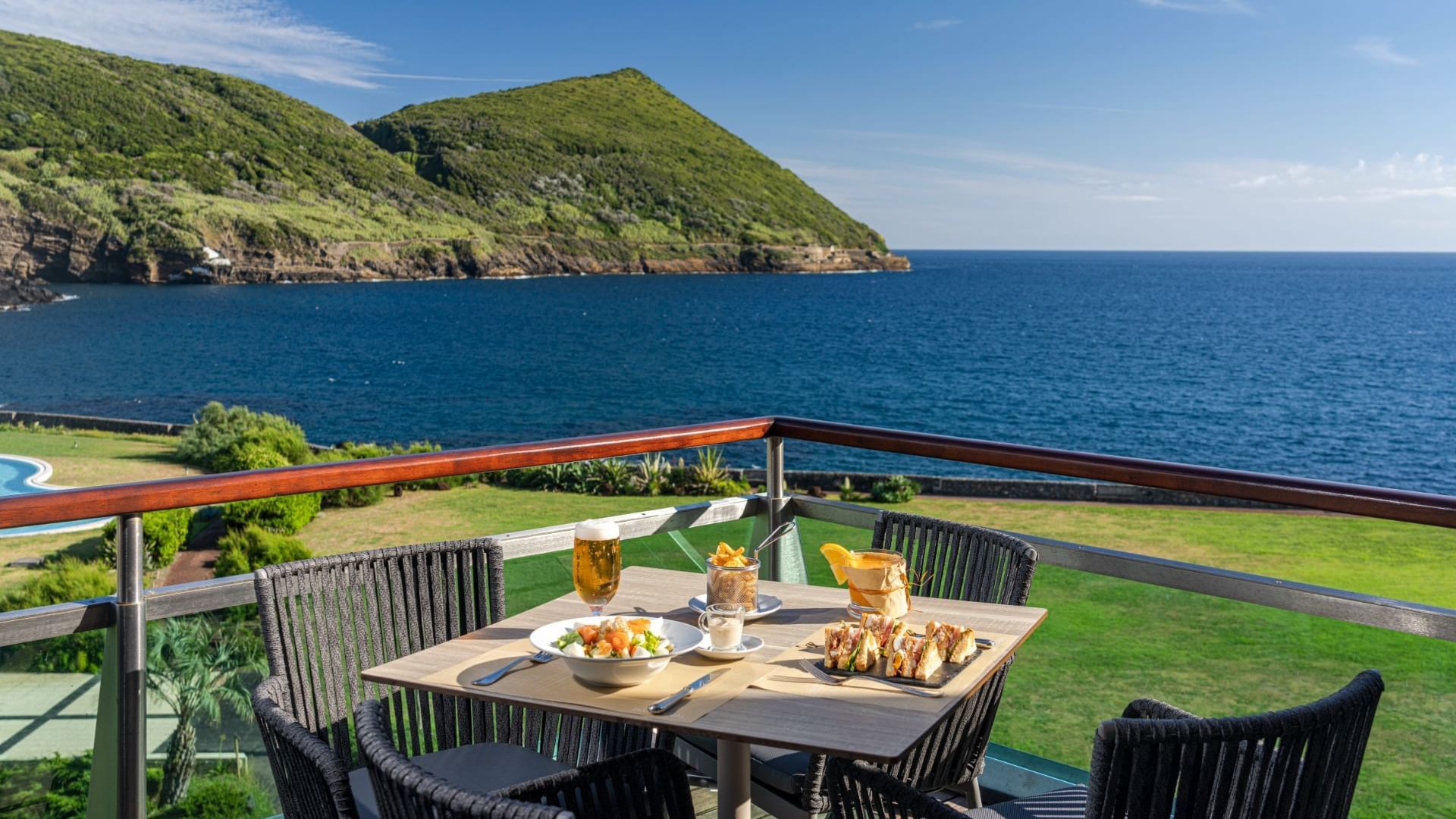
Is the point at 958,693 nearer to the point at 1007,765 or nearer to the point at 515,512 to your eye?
the point at 1007,765

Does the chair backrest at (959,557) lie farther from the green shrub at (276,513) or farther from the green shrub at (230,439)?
the green shrub at (230,439)

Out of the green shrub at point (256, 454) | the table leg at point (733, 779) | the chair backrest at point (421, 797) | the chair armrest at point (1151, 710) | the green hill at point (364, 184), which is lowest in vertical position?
the green shrub at point (256, 454)

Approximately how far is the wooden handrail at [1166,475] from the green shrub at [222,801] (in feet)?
5.45

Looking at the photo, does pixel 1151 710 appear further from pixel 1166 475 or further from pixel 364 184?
pixel 364 184

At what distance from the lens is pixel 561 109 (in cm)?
9019

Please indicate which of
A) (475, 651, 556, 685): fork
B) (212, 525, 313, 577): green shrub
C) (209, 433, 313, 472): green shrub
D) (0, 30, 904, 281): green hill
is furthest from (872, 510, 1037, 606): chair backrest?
(0, 30, 904, 281): green hill

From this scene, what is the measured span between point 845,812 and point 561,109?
93.4m

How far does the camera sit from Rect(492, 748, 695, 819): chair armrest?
161cm

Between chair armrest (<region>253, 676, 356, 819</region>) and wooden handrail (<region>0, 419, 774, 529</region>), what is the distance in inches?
30.8

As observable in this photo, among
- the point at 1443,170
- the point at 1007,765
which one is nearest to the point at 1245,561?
the point at 1007,765

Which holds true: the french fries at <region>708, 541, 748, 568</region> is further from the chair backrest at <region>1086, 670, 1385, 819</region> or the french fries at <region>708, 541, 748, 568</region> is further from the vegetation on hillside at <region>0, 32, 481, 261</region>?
the vegetation on hillside at <region>0, 32, 481, 261</region>

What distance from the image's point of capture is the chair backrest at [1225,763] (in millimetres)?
1139

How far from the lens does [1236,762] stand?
3.84ft

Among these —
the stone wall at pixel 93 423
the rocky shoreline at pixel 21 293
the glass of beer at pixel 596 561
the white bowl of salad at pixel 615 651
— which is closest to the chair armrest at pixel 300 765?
the white bowl of salad at pixel 615 651
